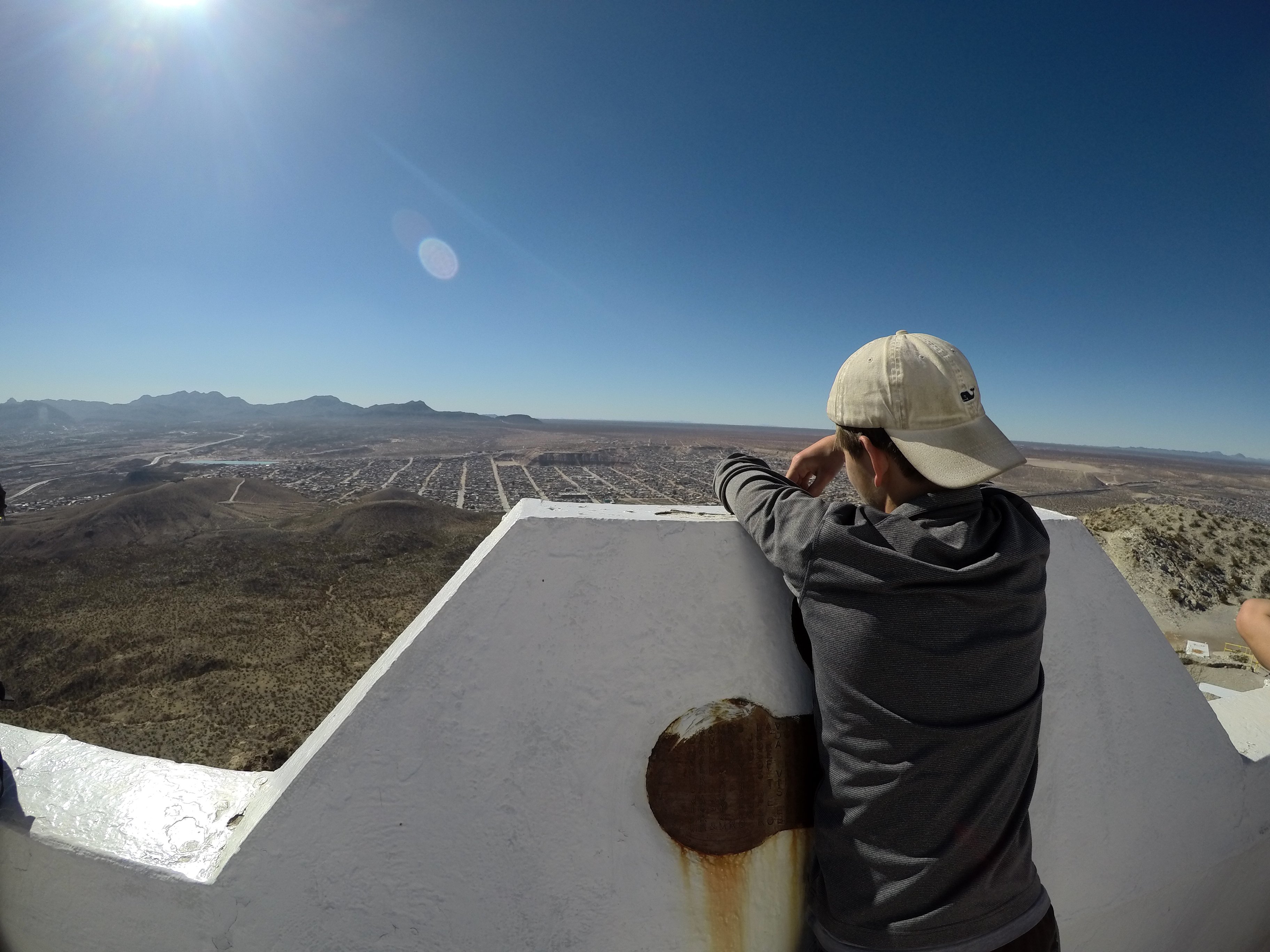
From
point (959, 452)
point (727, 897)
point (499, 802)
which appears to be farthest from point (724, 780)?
point (959, 452)

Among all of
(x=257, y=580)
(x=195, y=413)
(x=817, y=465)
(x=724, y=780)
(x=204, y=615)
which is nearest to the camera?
(x=724, y=780)

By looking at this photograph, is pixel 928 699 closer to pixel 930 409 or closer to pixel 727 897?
pixel 930 409

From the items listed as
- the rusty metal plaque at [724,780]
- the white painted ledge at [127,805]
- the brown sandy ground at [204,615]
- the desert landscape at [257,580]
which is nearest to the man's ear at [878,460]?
the rusty metal plaque at [724,780]

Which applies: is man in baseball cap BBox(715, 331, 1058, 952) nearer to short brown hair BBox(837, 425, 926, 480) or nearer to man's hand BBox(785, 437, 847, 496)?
short brown hair BBox(837, 425, 926, 480)

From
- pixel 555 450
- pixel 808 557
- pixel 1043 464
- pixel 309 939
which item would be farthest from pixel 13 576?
pixel 1043 464

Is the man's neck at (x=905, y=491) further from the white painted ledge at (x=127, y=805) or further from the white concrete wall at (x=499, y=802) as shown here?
the white painted ledge at (x=127, y=805)

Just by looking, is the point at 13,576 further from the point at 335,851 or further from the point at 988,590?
the point at 988,590
